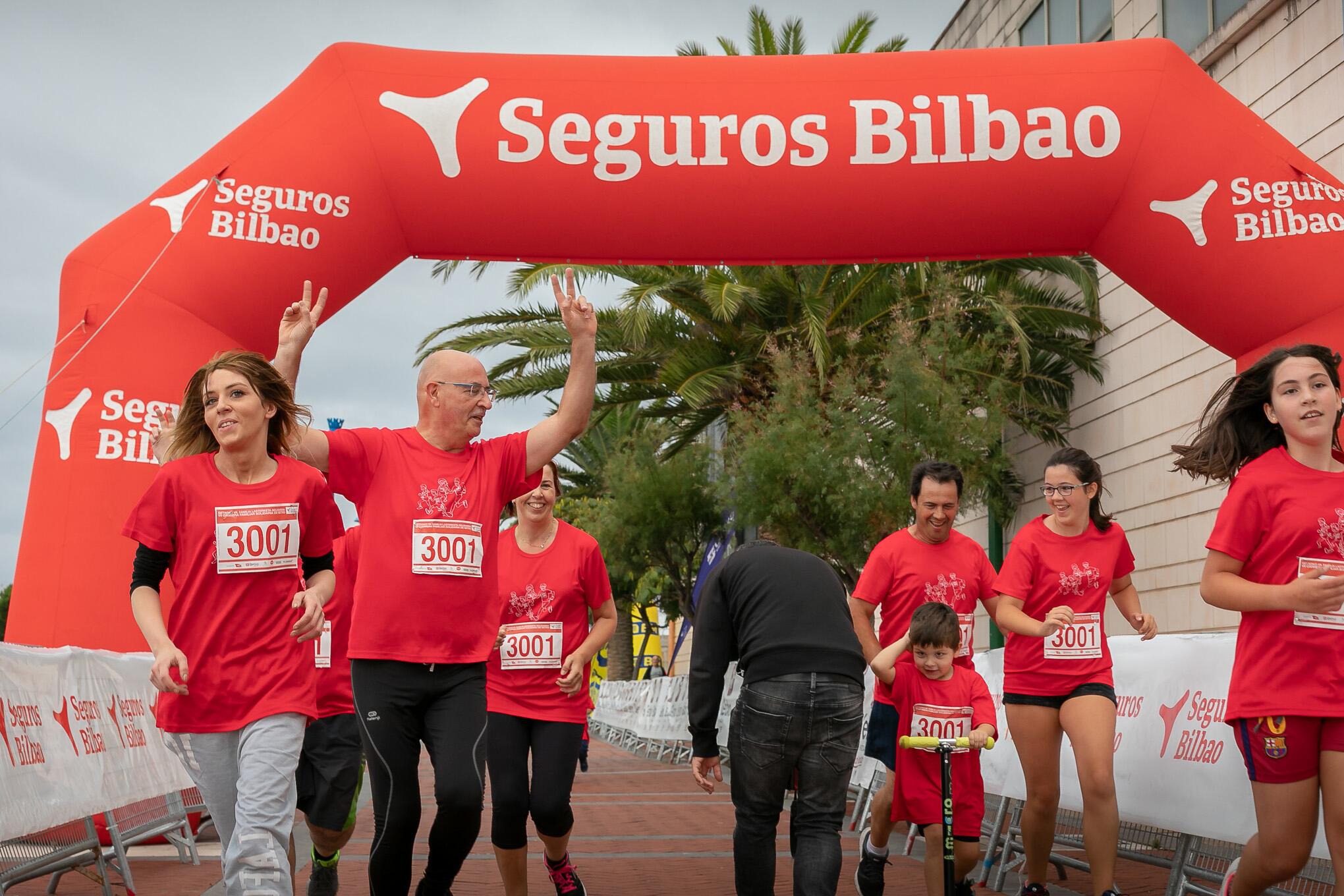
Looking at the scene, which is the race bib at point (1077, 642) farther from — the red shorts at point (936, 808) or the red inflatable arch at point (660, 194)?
the red inflatable arch at point (660, 194)

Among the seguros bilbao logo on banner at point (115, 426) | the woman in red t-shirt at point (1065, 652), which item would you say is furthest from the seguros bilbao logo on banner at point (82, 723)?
the woman in red t-shirt at point (1065, 652)

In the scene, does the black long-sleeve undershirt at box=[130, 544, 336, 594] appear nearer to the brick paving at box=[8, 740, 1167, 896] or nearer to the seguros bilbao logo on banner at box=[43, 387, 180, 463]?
the brick paving at box=[8, 740, 1167, 896]

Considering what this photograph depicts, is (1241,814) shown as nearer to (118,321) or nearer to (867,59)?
(867,59)

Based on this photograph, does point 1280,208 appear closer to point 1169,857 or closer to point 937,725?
point 1169,857

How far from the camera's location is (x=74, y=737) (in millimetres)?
6773

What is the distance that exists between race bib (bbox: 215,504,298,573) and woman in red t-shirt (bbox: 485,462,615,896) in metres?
1.62

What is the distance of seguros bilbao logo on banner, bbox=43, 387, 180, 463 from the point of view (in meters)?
8.21

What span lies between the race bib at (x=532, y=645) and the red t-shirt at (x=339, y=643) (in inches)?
29.4

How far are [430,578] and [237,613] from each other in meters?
0.68

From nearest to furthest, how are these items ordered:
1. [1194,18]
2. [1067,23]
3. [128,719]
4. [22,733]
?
[22,733] → [128,719] → [1194,18] → [1067,23]

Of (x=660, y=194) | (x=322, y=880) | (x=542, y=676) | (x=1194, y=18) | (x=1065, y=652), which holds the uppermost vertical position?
(x=1194, y=18)

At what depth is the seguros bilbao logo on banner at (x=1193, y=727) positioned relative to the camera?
20.2ft

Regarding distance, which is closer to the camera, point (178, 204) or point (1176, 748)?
point (1176, 748)

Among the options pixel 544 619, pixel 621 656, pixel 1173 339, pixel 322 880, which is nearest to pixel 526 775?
pixel 544 619
